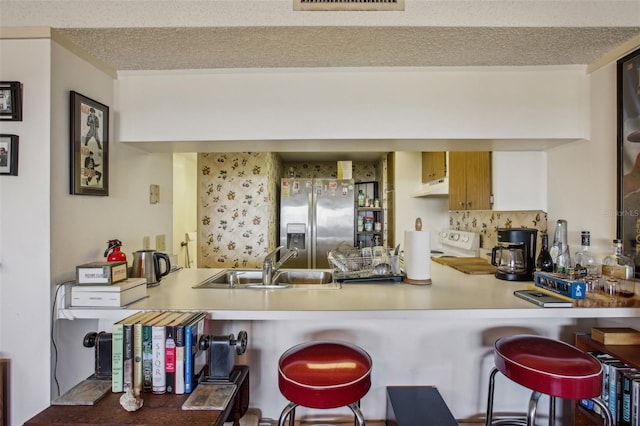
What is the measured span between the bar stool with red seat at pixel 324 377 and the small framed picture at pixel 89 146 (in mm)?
1178

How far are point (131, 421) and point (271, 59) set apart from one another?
1529mm

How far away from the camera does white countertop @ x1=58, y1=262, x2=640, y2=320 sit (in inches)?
46.9

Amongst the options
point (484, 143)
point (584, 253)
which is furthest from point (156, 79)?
point (584, 253)

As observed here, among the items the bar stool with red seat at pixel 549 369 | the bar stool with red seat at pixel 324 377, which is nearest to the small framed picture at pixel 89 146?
the bar stool with red seat at pixel 324 377

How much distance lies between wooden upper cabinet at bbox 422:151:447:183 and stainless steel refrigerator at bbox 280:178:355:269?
0.89 metres

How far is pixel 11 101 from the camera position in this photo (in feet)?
4.02

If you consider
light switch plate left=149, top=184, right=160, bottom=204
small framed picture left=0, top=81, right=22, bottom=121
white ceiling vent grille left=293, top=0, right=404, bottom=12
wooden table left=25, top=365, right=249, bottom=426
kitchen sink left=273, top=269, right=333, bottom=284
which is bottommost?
wooden table left=25, top=365, right=249, bottom=426

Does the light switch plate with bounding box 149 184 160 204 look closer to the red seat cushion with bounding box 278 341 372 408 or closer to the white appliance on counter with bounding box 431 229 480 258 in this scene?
the red seat cushion with bounding box 278 341 372 408

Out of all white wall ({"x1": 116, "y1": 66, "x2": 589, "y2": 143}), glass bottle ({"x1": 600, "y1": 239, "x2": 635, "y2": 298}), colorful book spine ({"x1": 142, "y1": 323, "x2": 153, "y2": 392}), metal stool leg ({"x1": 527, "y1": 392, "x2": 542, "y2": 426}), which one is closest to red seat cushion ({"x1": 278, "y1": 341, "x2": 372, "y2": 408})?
colorful book spine ({"x1": 142, "y1": 323, "x2": 153, "y2": 392})

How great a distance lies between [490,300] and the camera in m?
1.31

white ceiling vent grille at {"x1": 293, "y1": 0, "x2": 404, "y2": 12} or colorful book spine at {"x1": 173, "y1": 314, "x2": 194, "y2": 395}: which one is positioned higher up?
white ceiling vent grille at {"x1": 293, "y1": 0, "x2": 404, "y2": 12}

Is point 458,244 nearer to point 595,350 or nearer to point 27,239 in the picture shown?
point 595,350

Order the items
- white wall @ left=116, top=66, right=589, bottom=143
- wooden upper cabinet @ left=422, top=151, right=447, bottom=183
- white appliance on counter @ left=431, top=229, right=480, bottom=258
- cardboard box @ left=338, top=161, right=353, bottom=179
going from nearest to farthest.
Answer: white wall @ left=116, top=66, right=589, bottom=143 → white appliance on counter @ left=431, top=229, right=480, bottom=258 → wooden upper cabinet @ left=422, top=151, right=447, bottom=183 → cardboard box @ left=338, top=161, right=353, bottom=179

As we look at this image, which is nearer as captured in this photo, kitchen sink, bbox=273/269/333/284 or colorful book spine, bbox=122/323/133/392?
colorful book spine, bbox=122/323/133/392
